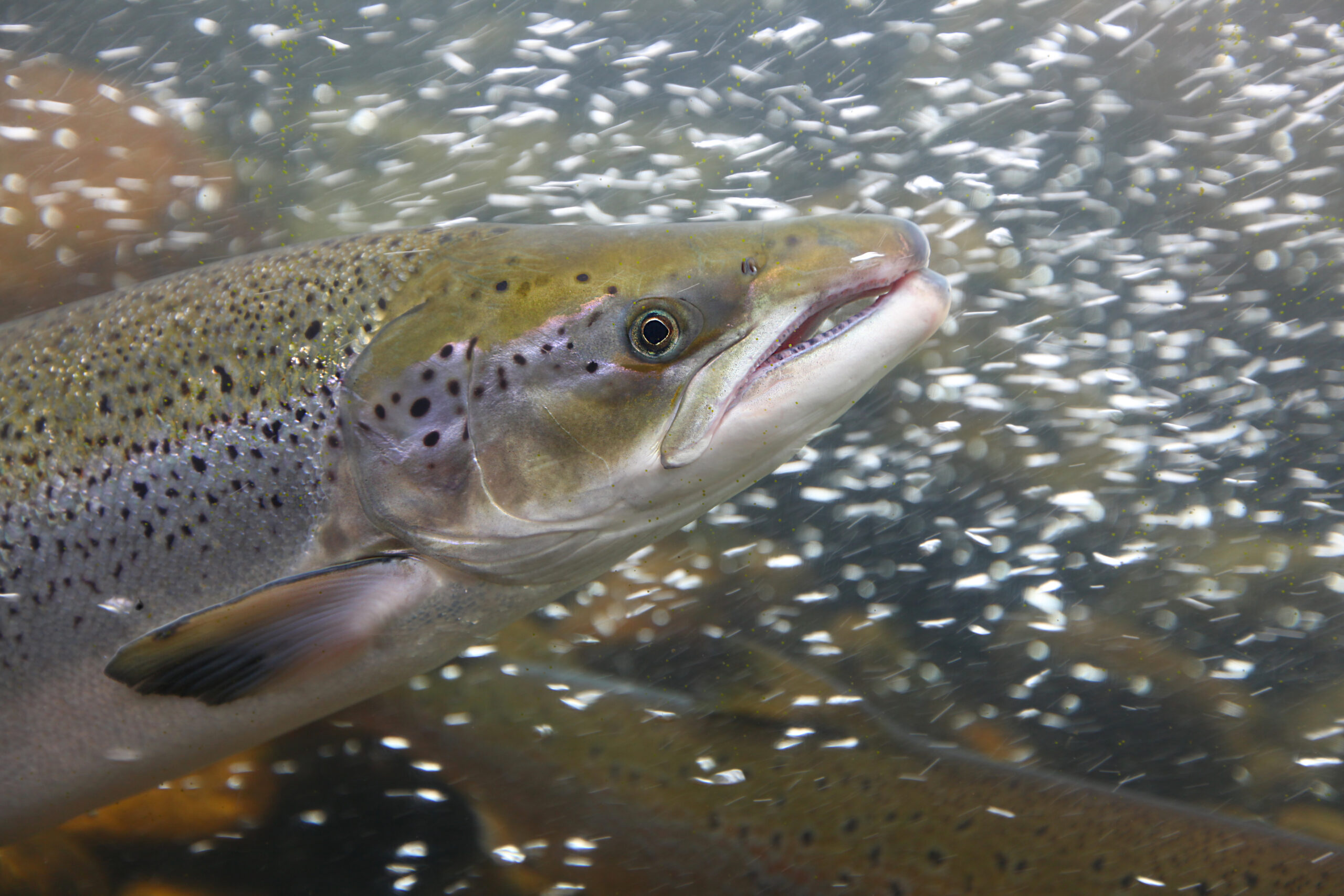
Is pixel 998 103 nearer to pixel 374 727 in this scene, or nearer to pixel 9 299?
pixel 374 727

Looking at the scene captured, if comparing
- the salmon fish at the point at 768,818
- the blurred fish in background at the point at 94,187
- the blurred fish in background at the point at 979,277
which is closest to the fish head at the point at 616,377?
the salmon fish at the point at 768,818

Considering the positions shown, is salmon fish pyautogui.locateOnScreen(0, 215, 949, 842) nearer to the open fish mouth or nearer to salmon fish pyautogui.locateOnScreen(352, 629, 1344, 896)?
the open fish mouth

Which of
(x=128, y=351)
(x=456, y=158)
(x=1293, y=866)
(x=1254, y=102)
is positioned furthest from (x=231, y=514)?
(x=1254, y=102)

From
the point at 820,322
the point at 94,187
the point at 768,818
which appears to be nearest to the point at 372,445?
the point at 820,322

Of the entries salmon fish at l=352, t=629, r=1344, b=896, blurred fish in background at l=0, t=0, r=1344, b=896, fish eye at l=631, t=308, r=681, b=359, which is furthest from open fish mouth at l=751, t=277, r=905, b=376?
blurred fish in background at l=0, t=0, r=1344, b=896

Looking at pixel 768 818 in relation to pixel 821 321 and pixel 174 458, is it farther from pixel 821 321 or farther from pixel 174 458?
pixel 174 458
